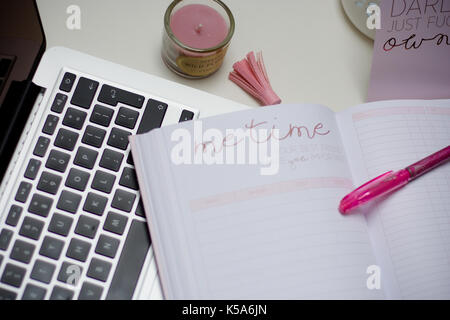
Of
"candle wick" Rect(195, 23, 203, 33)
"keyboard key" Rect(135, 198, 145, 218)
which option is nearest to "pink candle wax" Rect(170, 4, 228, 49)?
"candle wick" Rect(195, 23, 203, 33)

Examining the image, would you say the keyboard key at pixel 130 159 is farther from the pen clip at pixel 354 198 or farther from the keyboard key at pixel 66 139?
the pen clip at pixel 354 198

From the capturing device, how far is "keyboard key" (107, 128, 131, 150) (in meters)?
0.44

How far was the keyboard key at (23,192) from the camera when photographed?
416 mm

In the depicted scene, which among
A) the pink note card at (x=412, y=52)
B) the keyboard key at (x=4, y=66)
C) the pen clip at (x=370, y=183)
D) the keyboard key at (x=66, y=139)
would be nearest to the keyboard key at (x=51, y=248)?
the keyboard key at (x=66, y=139)

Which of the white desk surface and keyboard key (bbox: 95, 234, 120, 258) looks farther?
the white desk surface

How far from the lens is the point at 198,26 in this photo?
1.60 ft

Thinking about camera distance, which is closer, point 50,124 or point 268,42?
point 50,124

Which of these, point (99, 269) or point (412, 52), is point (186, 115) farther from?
point (412, 52)

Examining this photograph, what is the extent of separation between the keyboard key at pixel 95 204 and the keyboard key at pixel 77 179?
0.5 inches

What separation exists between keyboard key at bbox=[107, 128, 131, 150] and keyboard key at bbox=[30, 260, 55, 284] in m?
0.14

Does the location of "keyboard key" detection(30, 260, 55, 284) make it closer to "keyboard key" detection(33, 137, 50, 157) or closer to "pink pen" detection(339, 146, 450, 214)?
"keyboard key" detection(33, 137, 50, 157)

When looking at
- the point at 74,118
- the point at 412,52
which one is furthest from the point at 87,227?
the point at 412,52

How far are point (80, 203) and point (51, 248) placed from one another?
0.05 metres
